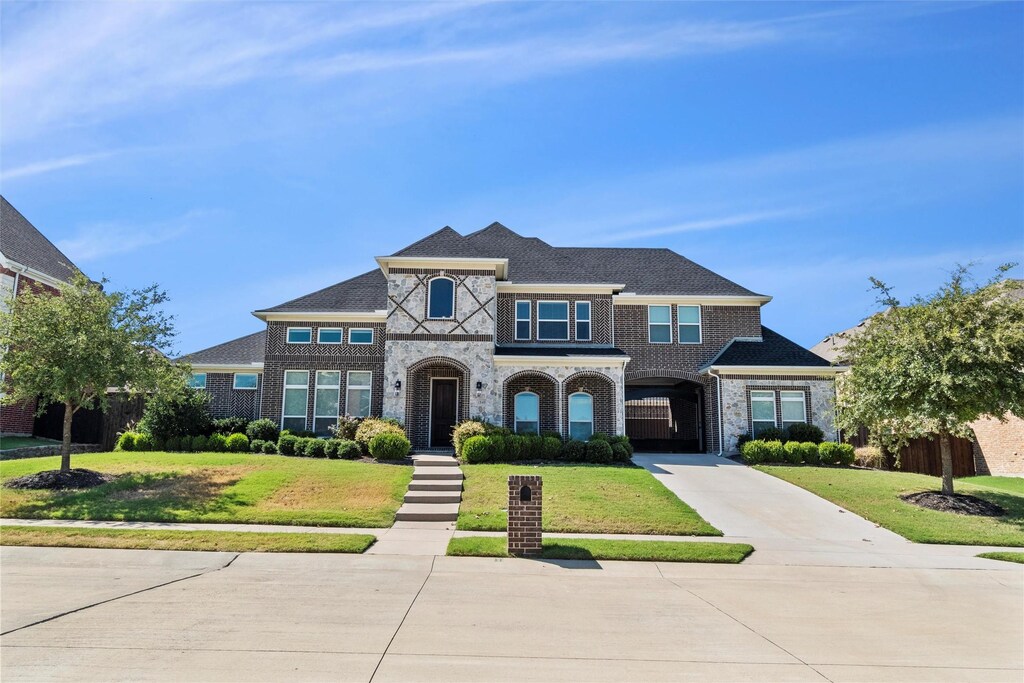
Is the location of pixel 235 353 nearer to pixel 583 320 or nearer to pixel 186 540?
pixel 583 320

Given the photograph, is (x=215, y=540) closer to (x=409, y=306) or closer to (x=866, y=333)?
(x=409, y=306)

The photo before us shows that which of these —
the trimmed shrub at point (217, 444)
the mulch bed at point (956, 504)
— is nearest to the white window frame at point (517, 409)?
the trimmed shrub at point (217, 444)

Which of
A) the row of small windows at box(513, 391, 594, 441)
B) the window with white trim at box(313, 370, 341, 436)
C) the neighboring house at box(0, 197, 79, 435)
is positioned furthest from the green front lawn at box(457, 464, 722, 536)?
the neighboring house at box(0, 197, 79, 435)

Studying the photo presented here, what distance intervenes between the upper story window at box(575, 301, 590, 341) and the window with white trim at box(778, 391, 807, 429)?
765 cm

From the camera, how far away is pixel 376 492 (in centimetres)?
1564

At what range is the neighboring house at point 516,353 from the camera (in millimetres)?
22953

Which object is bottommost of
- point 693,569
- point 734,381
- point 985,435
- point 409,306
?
point 693,569

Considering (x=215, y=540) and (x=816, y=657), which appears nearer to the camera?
(x=816, y=657)

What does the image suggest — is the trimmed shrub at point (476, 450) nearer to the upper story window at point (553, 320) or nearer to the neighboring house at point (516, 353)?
the neighboring house at point (516, 353)

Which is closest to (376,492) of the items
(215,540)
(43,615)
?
(215,540)

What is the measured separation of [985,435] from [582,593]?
23165 mm

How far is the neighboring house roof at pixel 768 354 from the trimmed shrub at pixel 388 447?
12270 millimetres

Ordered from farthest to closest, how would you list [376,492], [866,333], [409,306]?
[409,306] → [866,333] → [376,492]

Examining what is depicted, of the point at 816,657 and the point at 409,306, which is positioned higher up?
the point at 409,306
